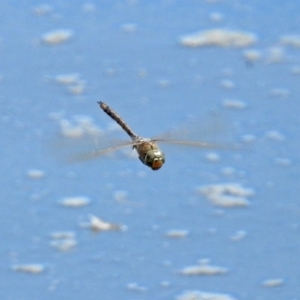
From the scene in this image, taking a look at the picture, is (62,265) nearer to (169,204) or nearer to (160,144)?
(169,204)

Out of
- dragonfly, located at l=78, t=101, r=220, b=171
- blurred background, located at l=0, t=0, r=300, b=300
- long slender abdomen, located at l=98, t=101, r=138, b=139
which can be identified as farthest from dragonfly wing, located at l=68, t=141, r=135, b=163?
blurred background, located at l=0, t=0, r=300, b=300

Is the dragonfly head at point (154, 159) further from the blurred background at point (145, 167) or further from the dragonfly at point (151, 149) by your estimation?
the blurred background at point (145, 167)

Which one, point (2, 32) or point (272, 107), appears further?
point (2, 32)

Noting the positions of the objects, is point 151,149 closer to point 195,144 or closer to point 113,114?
point 195,144

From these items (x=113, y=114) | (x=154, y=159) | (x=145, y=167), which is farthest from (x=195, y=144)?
(x=145, y=167)

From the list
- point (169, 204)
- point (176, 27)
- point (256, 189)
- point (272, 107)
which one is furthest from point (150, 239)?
point (176, 27)

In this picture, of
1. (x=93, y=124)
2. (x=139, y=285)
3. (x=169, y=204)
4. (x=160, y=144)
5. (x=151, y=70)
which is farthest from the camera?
(x=151, y=70)

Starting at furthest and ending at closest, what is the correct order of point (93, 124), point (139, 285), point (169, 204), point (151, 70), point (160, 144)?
point (151, 70) → point (93, 124) → point (169, 204) → point (139, 285) → point (160, 144)

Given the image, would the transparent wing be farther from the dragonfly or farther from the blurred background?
the blurred background
